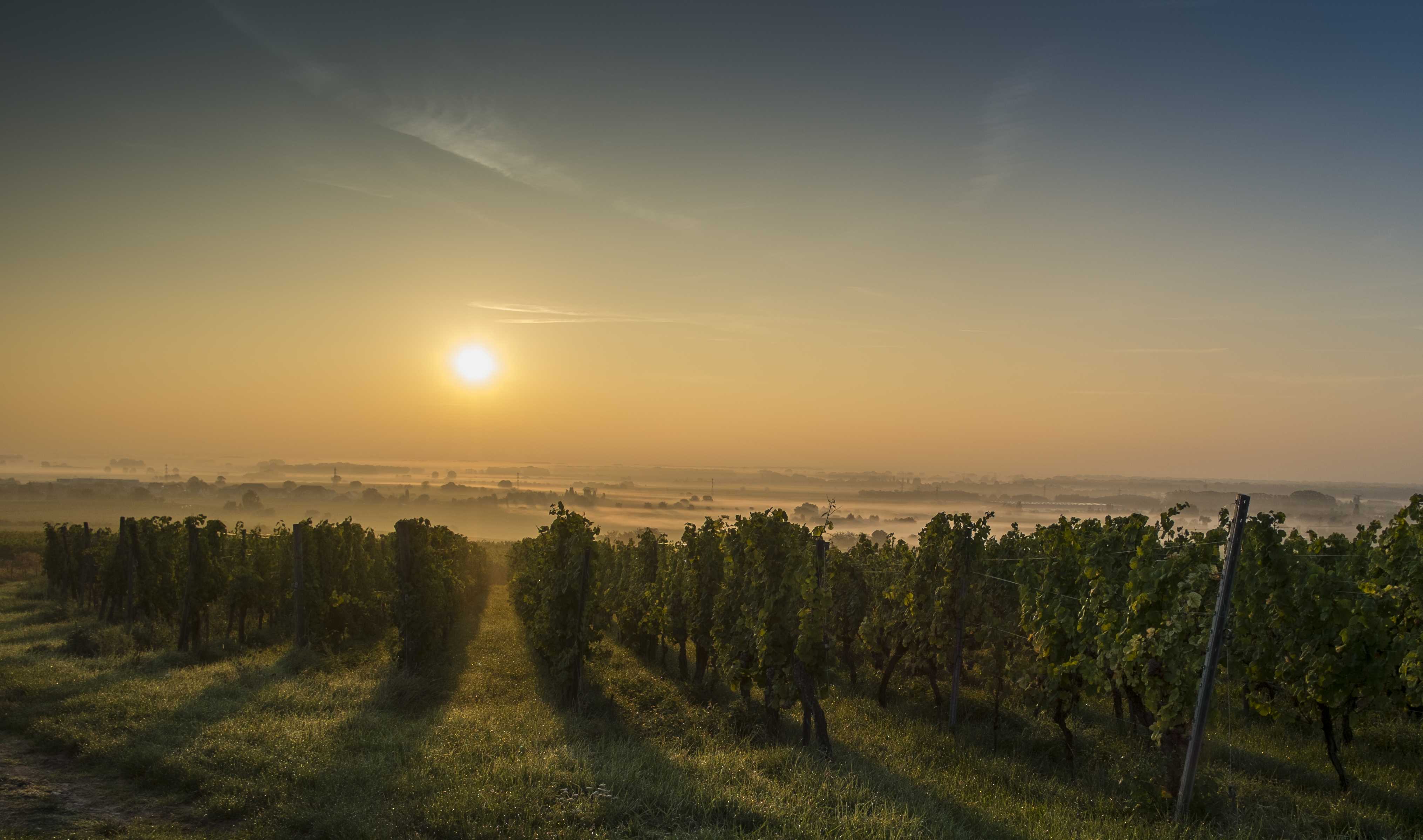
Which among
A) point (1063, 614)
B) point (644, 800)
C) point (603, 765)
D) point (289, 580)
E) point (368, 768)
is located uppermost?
point (1063, 614)

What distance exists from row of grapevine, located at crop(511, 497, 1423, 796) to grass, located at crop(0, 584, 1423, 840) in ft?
2.63

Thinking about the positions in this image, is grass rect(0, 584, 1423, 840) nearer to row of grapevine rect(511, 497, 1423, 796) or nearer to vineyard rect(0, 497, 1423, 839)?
vineyard rect(0, 497, 1423, 839)

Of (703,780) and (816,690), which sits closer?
(703,780)

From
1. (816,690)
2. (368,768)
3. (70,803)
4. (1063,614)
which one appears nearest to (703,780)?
(816,690)

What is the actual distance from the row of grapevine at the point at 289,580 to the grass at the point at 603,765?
2.52 metres

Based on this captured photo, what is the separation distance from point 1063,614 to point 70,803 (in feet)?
Answer: 48.9

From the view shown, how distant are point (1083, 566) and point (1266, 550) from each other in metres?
2.83

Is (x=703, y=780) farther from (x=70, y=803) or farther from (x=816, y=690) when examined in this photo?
(x=70, y=803)

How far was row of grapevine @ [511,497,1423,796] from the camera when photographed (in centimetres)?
934

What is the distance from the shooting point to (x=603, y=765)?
9.13 metres

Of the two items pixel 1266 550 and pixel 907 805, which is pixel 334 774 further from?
pixel 1266 550

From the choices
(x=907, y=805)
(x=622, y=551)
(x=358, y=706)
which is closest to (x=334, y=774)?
(x=358, y=706)

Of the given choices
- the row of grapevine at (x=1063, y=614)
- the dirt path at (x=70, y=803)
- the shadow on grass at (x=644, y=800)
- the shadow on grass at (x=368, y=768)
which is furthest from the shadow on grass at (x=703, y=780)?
the dirt path at (x=70, y=803)

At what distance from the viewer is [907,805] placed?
26.0 ft
